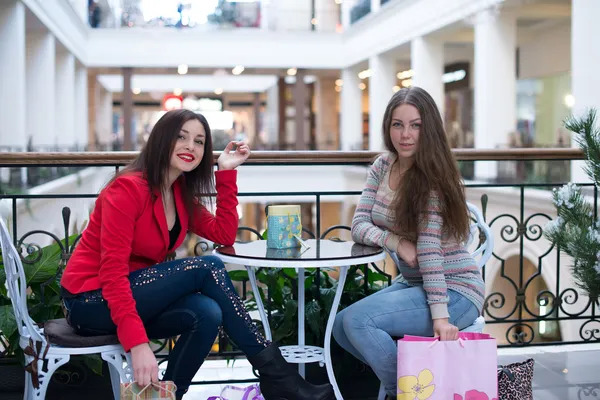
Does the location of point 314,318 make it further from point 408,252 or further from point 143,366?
point 143,366

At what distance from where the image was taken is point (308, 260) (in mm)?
2246

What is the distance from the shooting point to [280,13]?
1862cm

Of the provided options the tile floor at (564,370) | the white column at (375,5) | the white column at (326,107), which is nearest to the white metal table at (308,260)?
the tile floor at (564,370)

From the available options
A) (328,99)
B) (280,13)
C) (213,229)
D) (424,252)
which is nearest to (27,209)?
(213,229)

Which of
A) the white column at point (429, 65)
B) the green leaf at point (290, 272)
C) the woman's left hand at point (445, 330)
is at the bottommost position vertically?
the woman's left hand at point (445, 330)

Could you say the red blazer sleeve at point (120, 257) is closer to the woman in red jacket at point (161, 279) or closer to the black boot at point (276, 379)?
the woman in red jacket at point (161, 279)

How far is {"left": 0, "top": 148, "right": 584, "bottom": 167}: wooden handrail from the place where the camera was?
10.0 ft

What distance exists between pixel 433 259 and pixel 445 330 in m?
0.22

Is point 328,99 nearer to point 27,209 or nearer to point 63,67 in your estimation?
point 63,67

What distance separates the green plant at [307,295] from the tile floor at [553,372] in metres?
0.37

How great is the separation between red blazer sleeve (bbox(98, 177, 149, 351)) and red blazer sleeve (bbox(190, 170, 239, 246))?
0.39 metres

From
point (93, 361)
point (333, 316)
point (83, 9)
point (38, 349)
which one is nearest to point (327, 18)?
point (83, 9)

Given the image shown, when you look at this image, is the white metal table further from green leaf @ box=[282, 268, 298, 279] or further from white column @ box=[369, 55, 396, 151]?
white column @ box=[369, 55, 396, 151]

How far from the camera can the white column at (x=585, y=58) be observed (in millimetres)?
8227
